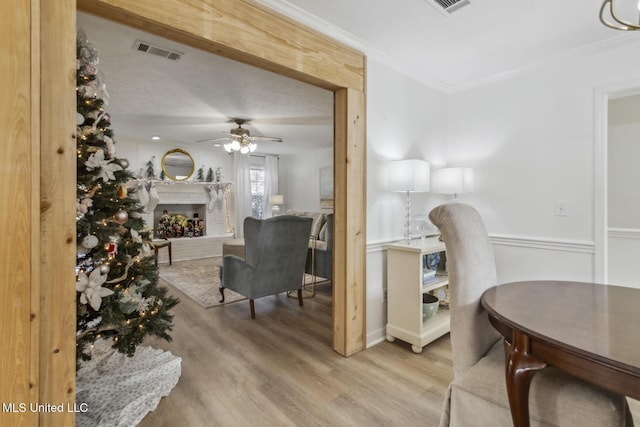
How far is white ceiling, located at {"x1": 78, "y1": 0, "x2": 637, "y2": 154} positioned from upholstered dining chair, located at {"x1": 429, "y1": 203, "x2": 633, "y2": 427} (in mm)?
1457

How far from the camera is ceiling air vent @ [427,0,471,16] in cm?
190

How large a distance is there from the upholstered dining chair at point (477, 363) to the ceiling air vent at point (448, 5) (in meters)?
1.33

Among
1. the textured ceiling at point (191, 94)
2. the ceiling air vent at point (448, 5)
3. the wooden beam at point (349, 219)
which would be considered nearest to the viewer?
the ceiling air vent at point (448, 5)

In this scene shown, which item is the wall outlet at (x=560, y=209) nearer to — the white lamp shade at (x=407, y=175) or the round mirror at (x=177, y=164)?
the white lamp shade at (x=407, y=175)

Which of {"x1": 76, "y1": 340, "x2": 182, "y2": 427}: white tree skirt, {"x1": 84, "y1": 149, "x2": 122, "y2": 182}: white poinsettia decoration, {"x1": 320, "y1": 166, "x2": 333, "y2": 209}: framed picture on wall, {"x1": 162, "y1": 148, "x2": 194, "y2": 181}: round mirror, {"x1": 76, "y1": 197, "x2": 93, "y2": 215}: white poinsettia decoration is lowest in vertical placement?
{"x1": 76, "y1": 340, "x2": 182, "y2": 427}: white tree skirt

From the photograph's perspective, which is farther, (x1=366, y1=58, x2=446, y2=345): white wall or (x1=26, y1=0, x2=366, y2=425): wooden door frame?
(x1=366, y1=58, x2=446, y2=345): white wall

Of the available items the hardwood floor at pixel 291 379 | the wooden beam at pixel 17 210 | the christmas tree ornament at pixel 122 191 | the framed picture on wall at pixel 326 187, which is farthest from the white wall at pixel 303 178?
the wooden beam at pixel 17 210

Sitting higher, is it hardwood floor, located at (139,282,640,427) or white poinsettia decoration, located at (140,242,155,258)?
white poinsettia decoration, located at (140,242,155,258)

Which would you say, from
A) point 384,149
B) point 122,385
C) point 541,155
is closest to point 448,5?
point 384,149

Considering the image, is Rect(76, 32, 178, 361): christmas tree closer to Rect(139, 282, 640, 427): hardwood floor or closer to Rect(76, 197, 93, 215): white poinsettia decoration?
Rect(76, 197, 93, 215): white poinsettia decoration

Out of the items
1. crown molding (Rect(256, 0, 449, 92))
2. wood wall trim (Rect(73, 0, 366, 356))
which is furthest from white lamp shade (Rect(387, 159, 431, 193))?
crown molding (Rect(256, 0, 449, 92))

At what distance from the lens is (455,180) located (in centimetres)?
293

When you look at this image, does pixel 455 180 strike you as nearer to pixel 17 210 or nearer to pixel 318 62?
pixel 318 62

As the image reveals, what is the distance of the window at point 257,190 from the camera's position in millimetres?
7566
